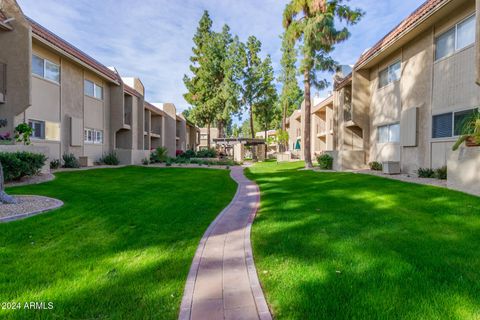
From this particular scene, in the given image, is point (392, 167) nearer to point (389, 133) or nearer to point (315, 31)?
point (389, 133)

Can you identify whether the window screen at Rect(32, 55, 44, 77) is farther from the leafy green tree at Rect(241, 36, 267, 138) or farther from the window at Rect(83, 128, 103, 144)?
the leafy green tree at Rect(241, 36, 267, 138)

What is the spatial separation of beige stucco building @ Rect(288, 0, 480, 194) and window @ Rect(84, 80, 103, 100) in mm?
17670

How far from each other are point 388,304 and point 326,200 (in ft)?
17.8

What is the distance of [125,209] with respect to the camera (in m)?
6.91

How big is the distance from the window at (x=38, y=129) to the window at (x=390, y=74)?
19.9 meters

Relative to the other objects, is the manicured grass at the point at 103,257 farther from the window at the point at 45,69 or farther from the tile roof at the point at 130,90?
the tile roof at the point at 130,90

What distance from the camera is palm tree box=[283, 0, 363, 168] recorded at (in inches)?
763

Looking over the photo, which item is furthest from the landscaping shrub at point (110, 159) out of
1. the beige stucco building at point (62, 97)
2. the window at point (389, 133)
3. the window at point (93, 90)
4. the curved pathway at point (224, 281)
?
the window at point (389, 133)

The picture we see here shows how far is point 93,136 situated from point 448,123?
21251 mm

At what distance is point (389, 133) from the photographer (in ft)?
55.5

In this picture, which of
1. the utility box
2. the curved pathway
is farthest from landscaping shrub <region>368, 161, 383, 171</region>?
the curved pathway

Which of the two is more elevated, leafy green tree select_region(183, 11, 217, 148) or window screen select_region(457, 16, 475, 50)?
leafy green tree select_region(183, 11, 217, 148)

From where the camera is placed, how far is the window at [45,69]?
49.2ft

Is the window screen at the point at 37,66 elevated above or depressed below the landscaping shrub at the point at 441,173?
above
